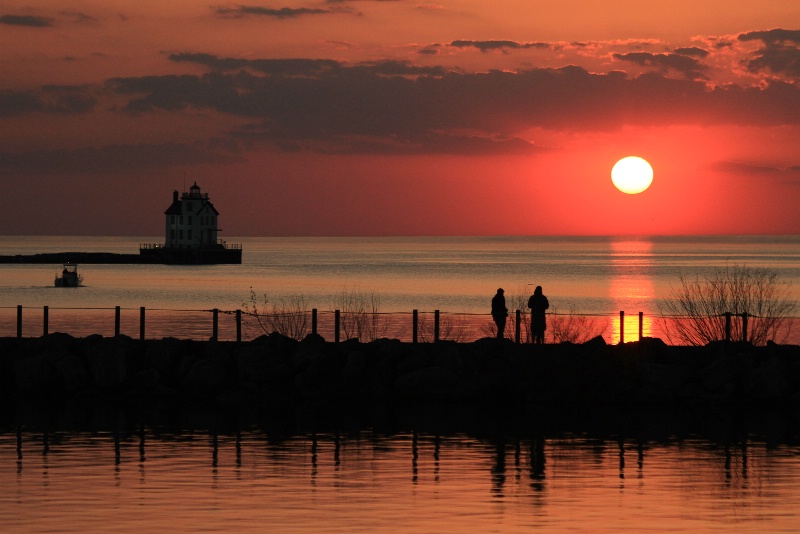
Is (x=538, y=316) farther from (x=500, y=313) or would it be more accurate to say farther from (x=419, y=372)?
(x=419, y=372)

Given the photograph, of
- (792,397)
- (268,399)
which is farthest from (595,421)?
(268,399)

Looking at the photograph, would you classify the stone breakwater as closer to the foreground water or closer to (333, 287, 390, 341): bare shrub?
(333, 287, 390, 341): bare shrub

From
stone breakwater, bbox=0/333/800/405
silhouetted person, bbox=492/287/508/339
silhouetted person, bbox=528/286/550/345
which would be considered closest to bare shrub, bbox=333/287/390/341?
stone breakwater, bbox=0/333/800/405

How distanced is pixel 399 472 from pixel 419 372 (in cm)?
1124

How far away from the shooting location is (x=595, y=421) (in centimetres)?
2812

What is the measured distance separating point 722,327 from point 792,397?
16.2 ft

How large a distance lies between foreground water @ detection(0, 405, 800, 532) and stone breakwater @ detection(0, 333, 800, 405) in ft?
7.85

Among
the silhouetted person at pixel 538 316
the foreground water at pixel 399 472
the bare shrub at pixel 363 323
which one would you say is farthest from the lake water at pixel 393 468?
the bare shrub at pixel 363 323

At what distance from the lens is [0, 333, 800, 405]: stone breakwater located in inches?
1243

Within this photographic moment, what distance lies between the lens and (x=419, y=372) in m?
32.1

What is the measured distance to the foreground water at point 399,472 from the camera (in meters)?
17.1

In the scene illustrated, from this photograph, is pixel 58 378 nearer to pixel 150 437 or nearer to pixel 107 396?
pixel 107 396

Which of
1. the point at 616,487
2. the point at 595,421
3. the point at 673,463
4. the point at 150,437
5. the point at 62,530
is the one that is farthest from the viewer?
the point at 595,421

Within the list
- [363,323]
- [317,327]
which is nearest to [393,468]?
[363,323]
